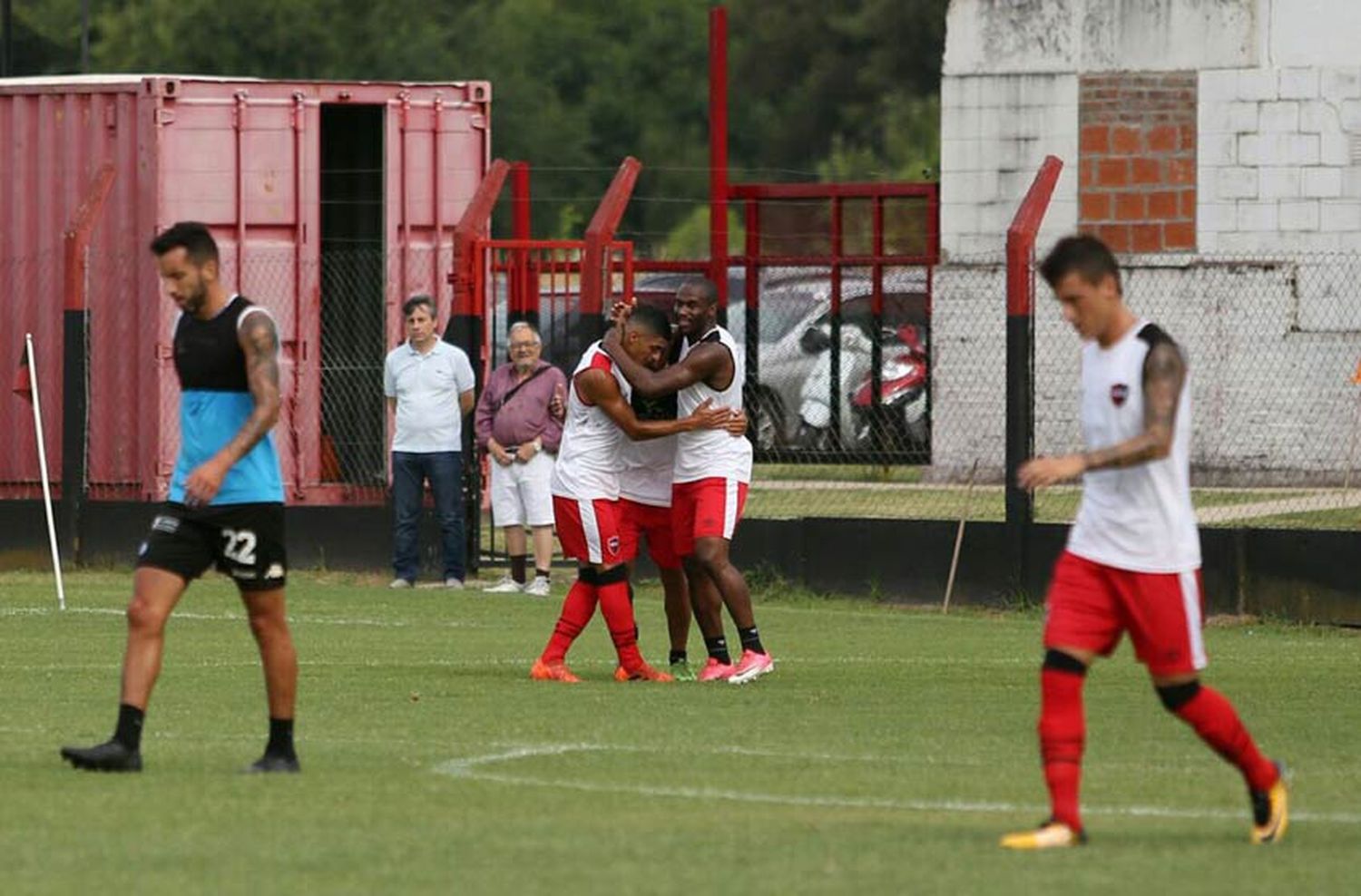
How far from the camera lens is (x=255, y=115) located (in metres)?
23.6

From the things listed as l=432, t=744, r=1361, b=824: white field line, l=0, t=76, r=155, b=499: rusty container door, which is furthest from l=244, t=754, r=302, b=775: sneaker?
l=0, t=76, r=155, b=499: rusty container door

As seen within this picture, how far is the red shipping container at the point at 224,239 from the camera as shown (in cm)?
2316

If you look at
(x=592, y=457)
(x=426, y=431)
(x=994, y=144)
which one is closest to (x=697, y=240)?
(x=994, y=144)

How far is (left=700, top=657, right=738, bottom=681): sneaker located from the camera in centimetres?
1496

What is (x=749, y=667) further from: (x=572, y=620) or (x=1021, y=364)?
(x=1021, y=364)

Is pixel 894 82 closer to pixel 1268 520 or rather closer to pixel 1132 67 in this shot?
Answer: pixel 1132 67

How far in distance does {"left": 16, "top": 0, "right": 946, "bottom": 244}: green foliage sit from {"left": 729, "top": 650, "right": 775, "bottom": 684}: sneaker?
40.2 m

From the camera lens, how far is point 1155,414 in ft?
31.1

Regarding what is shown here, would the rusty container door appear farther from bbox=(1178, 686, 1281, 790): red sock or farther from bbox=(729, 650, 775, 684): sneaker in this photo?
bbox=(1178, 686, 1281, 790): red sock

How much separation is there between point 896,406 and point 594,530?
12.2 metres

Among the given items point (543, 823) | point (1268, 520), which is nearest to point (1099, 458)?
point (543, 823)

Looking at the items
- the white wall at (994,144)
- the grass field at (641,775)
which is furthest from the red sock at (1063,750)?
the white wall at (994,144)

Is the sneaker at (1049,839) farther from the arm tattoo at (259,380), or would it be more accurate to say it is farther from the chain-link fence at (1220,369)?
the chain-link fence at (1220,369)

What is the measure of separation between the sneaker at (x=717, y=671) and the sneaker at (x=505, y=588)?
19.6 feet
